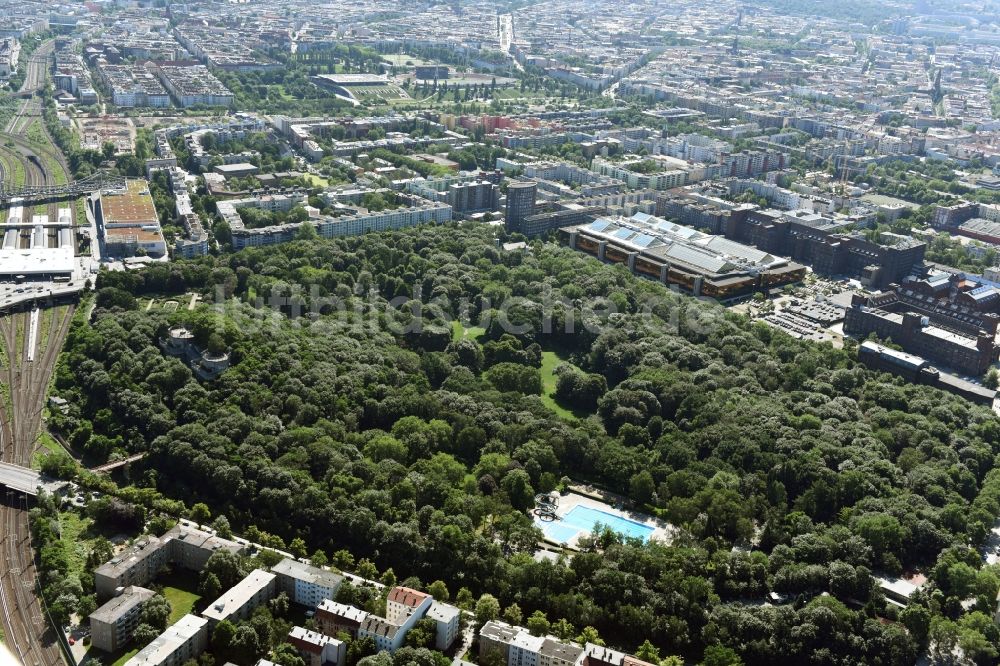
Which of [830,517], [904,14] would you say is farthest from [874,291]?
[904,14]

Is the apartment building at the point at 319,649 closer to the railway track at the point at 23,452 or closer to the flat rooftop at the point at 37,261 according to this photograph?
the railway track at the point at 23,452

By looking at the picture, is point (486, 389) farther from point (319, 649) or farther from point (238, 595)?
point (319, 649)

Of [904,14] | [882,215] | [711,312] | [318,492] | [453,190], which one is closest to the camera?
[318,492]

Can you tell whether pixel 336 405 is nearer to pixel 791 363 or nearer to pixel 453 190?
pixel 791 363

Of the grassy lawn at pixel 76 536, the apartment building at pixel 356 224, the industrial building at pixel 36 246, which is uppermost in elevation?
the apartment building at pixel 356 224

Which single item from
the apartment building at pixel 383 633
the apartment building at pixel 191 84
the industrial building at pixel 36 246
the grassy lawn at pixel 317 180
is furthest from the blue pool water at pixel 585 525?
the apartment building at pixel 191 84

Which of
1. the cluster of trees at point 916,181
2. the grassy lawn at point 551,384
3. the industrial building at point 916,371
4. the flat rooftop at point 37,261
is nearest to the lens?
the grassy lawn at point 551,384
